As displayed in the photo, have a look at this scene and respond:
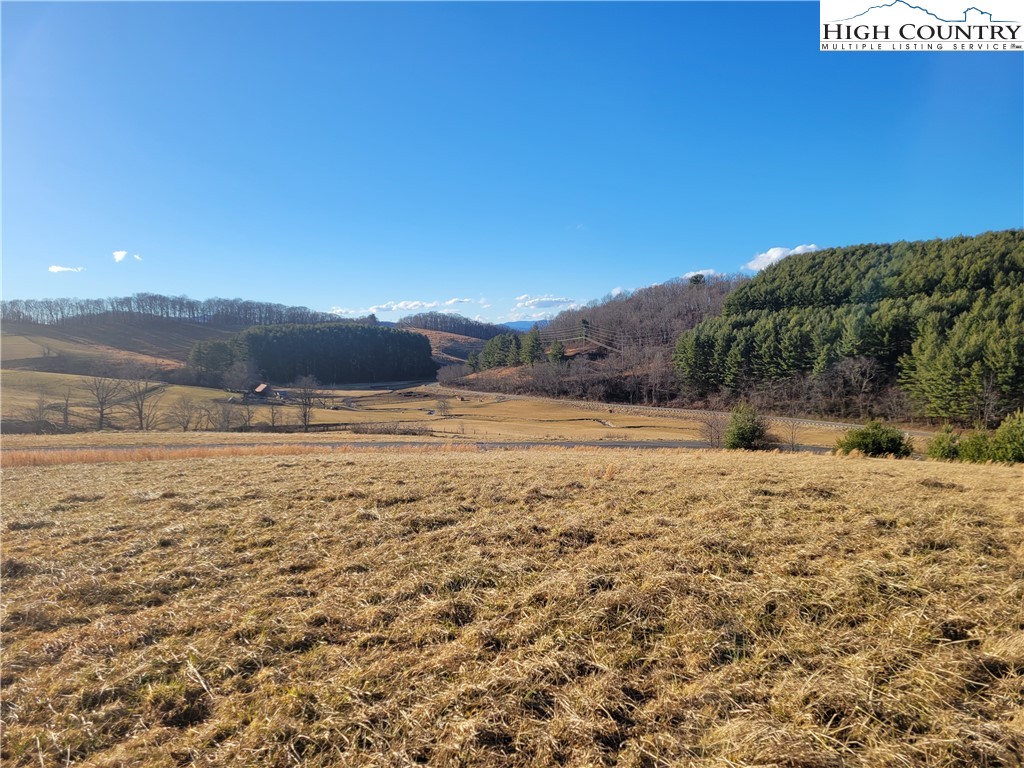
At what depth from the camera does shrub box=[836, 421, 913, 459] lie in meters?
20.2

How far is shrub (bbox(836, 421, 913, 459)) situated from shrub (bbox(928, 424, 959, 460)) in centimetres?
91

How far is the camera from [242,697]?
122 inches

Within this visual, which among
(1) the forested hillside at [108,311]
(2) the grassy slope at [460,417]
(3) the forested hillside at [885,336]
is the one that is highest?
(1) the forested hillside at [108,311]

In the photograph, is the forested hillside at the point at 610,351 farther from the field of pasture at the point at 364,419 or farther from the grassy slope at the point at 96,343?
the grassy slope at the point at 96,343

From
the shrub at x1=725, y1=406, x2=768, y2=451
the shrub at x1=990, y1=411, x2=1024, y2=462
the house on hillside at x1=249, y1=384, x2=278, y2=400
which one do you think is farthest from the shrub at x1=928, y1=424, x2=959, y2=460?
the house on hillside at x1=249, y1=384, x2=278, y2=400

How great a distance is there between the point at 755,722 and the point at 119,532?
8449mm

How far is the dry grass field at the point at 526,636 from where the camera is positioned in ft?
8.69

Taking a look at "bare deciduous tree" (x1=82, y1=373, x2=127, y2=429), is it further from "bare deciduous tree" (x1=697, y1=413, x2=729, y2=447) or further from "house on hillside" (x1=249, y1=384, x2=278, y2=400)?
"bare deciduous tree" (x1=697, y1=413, x2=729, y2=447)

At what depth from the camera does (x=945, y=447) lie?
1980 centimetres

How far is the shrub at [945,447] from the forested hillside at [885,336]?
35509mm

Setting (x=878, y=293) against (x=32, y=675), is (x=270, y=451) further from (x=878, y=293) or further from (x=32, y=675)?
(x=878, y=293)

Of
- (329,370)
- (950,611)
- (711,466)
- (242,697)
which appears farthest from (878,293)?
(329,370)

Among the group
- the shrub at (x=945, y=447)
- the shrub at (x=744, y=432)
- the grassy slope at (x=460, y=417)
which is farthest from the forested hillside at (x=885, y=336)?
the shrub at (x=945, y=447)

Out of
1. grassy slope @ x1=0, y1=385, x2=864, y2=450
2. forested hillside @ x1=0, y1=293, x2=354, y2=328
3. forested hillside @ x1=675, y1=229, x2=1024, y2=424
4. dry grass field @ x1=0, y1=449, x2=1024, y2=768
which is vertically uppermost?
forested hillside @ x1=0, y1=293, x2=354, y2=328
